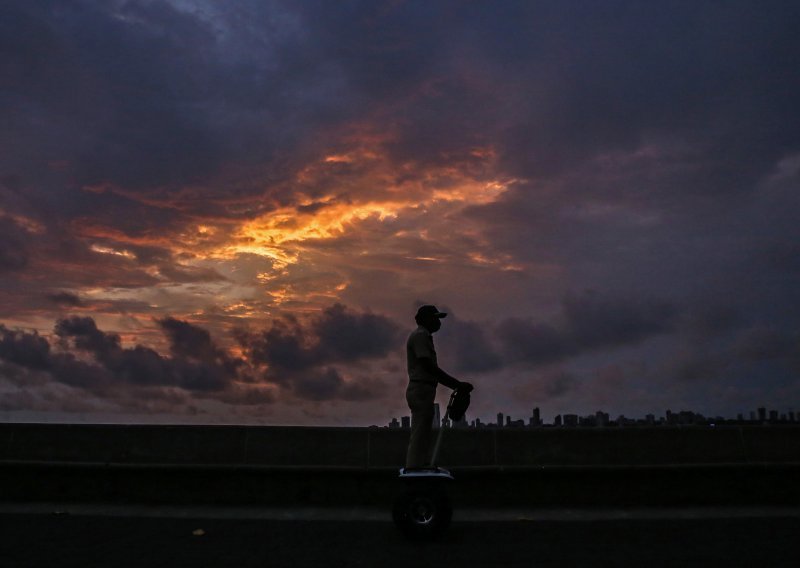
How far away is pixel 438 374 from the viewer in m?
8.03

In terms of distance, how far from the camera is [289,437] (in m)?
11.5

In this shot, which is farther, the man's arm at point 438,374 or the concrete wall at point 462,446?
the concrete wall at point 462,446

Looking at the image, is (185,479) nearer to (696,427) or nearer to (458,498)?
(458,498)

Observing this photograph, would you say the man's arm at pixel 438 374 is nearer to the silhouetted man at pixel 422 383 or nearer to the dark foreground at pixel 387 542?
the silhouetted man at pixel 422 383

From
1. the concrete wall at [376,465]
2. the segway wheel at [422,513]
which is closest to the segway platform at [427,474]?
the segway wheel at [422,513]

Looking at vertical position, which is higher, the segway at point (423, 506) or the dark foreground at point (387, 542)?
the segway at point (423, 506)

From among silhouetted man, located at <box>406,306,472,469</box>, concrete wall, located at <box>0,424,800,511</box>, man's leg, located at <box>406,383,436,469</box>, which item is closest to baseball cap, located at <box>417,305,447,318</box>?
silhouetted man, located at <box>406,306,472,469</box>

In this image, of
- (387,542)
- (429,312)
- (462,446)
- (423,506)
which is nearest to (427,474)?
(423,506)

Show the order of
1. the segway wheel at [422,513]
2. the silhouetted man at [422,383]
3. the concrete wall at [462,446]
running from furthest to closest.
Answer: the concrete wall at [462,446], the silhouetted man at [422,383], the segway wheel at [422,513]

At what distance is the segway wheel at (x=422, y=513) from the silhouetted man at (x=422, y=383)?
0.35 m

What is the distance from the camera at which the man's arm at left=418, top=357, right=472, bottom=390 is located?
26.2 feet

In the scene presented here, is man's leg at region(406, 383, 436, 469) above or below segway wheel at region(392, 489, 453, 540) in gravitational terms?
above

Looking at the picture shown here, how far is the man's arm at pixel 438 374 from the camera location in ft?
26.2

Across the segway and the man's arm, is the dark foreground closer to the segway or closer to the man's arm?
the segway
